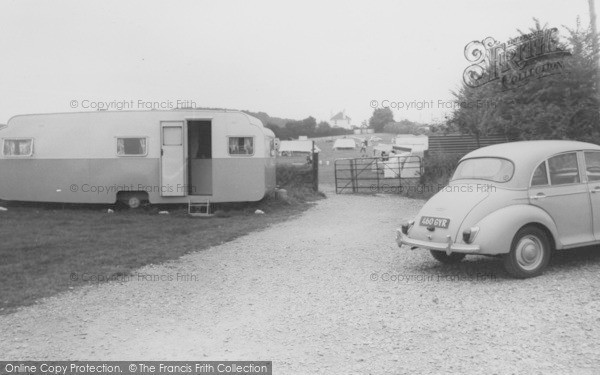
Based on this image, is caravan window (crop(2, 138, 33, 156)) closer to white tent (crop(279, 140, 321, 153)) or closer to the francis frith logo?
the francis frith logo

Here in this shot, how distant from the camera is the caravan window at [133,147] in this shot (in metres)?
15.3

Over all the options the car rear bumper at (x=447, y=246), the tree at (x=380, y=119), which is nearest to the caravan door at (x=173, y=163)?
the car rear bumper at (x=447, y=246)

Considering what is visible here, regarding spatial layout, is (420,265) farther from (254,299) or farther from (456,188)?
(254,299)

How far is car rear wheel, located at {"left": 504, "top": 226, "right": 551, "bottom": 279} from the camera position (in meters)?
→ 6.91

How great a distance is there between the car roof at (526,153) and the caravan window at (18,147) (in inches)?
501

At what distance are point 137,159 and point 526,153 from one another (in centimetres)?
1065

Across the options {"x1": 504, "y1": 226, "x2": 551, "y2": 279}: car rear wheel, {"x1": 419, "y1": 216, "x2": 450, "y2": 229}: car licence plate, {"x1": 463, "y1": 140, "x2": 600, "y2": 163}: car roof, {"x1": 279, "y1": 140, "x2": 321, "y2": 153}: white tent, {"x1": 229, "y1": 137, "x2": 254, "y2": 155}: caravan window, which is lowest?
{"x1": 504, "y1": 226, "x2": 551, "y2": 279}: car rear wheel

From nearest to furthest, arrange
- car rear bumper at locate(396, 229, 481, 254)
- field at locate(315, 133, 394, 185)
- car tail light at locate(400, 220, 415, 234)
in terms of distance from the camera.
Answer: car rear bumper at locate(396, 229, 481, 254), car tail light at locate(400, 220, 415, 234), field at locate(315, 133, 394, 185)

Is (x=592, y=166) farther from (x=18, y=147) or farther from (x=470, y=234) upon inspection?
(x=18, y=147)

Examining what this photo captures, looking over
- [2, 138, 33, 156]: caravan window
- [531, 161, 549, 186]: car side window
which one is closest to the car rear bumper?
[531, 161, 549, 186]: car side window

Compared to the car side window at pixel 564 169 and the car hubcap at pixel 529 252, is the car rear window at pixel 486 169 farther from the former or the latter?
the car hubcap at pixel 529 252

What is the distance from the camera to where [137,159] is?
15.2 m

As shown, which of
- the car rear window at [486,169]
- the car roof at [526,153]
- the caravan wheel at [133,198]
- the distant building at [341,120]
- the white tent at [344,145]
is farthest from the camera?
the distant building at [341,120]

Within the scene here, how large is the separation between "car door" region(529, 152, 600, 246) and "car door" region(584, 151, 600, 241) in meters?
0.07
